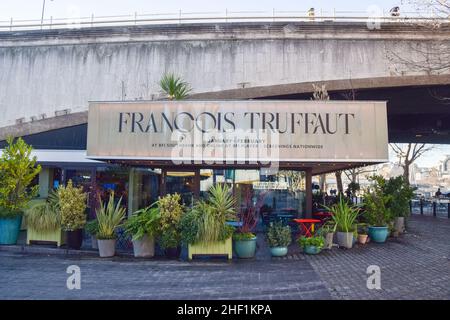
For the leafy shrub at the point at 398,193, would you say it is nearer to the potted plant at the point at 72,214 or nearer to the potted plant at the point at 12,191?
the potted plant at the point at 72,214

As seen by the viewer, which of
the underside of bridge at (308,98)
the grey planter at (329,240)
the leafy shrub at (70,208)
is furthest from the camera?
the underside of bridge at (308,98)

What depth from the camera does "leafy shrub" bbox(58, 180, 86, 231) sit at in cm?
1064

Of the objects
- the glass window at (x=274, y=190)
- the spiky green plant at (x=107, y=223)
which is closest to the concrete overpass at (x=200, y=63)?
the glass window at (x=274, y=190)

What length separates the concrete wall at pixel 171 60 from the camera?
16.0 meters

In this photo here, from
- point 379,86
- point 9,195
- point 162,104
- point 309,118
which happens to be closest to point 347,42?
point 379,86

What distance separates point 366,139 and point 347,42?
667cm

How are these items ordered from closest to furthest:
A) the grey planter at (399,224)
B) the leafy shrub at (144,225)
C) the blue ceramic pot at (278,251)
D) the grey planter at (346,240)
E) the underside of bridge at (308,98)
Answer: the leafy shrub at (144,225) < the blue ceramic pot at (278,251) < the grey planter at (346,240) < the grey planter at (399,224) < the underside of bridge at (308,98)

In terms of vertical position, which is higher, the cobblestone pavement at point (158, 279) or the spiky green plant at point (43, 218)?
the spiky green plant at point (43, 218)

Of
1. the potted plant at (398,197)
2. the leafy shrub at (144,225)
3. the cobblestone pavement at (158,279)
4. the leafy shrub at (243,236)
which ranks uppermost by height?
the potted plant at (398,197)

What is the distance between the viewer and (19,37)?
16.9 meters

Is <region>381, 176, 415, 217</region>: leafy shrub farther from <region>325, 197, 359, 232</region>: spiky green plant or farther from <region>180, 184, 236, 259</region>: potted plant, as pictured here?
<region>180, 184, 236, 259</region>: potted plant

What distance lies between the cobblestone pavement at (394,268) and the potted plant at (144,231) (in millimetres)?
4196

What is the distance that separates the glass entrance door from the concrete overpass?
4138 mm
